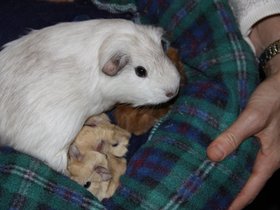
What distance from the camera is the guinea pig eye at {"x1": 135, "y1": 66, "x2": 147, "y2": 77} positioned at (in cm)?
121

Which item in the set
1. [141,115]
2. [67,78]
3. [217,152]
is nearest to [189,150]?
[217,152]

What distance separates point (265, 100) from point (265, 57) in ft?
0.61

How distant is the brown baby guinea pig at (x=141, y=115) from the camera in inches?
52.7

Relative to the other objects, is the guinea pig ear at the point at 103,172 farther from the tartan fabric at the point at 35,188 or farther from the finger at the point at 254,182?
the finger at the point at 254,182

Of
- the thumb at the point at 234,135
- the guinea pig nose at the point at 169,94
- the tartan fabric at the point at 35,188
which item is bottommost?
the tartan fabric at the point at 35,188

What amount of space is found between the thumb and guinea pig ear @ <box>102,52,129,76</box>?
275 mm

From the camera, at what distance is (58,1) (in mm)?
1551

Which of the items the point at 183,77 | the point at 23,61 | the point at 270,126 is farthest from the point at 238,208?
the point at 23,61

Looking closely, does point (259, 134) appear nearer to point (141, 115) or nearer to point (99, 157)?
point (141, 115)

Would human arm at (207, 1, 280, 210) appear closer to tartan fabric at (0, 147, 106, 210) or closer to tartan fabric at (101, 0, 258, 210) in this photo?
tartan fabric at (101, 0, 258, 210)

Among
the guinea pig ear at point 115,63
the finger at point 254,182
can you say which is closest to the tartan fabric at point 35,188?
the guinea pig ear at point 115,63

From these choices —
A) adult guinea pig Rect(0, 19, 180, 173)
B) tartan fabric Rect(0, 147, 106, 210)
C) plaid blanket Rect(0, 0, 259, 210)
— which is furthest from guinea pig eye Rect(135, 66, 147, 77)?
tartan fabric Rect(0, 147, 106, 210)

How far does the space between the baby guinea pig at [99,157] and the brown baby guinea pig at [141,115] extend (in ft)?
0.14

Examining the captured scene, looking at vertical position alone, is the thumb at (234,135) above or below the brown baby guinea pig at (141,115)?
above
